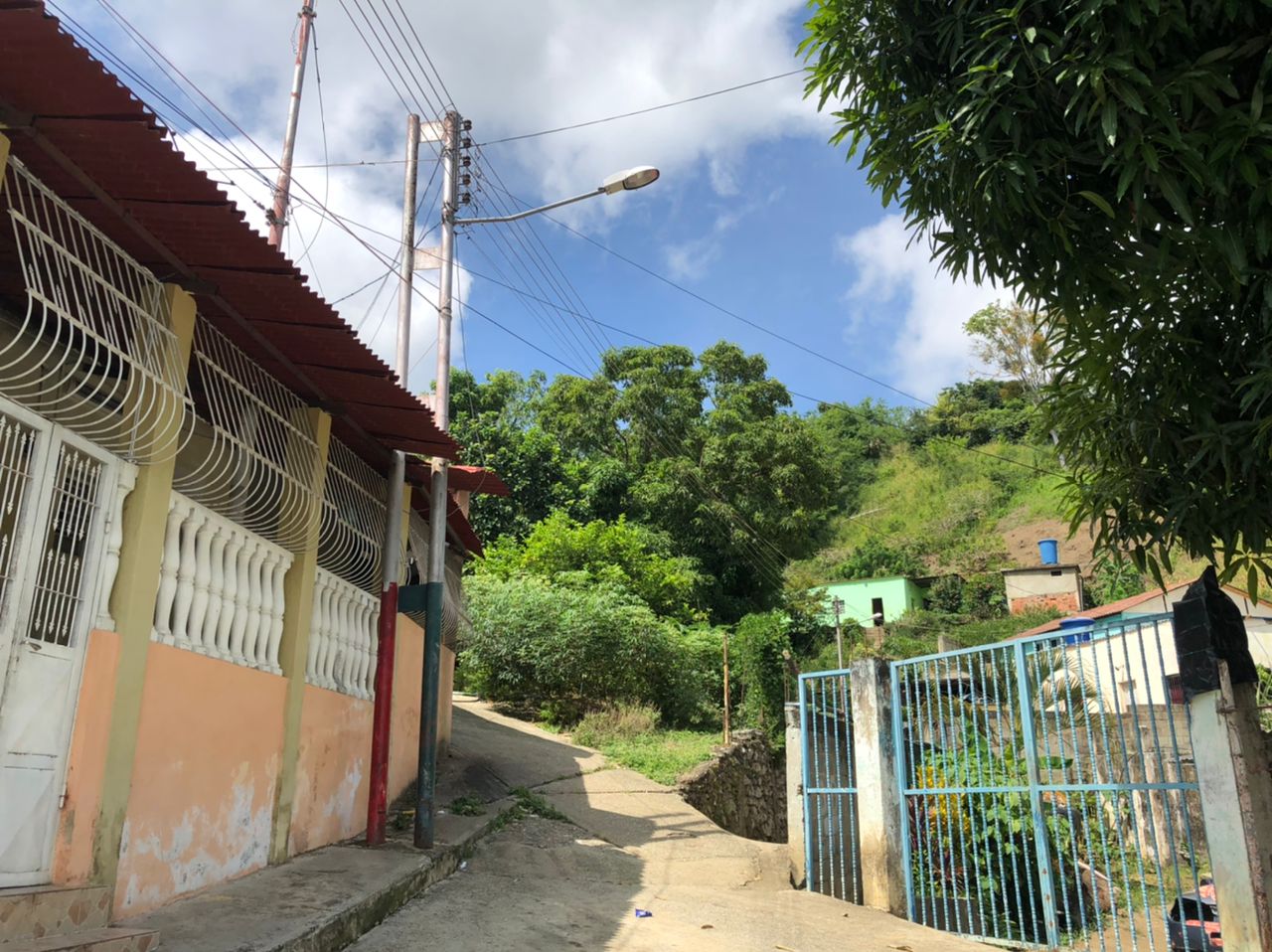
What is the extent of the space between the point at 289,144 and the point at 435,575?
669 centimetres

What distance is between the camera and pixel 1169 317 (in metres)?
3.75

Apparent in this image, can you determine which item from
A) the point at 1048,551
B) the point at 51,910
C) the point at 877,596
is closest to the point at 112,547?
the point at 51,910

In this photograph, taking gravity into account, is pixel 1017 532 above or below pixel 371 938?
above

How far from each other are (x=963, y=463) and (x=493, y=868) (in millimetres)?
50774

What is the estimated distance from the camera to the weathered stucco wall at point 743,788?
12016 mm

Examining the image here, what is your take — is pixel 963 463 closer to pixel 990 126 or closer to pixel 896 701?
pixel 896 701

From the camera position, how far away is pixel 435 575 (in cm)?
770

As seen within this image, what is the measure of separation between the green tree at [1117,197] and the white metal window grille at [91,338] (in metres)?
3.20

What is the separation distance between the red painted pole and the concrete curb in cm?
49

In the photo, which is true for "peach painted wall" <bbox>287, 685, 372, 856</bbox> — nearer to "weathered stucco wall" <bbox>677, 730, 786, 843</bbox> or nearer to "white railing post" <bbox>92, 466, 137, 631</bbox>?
"white railing post" <bbox>92, 466, 137, 631</bbox>

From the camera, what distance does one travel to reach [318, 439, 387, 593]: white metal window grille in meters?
6.72

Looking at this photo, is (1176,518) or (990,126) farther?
(1176,518)

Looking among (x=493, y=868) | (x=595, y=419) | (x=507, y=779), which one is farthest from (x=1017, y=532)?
(x=493, y=868)

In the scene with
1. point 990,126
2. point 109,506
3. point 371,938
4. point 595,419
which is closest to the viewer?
point 990,126
